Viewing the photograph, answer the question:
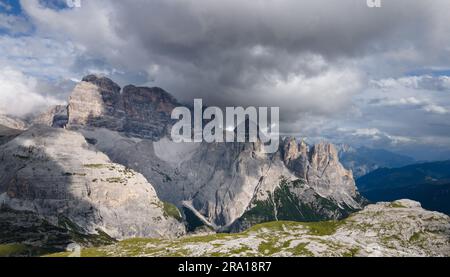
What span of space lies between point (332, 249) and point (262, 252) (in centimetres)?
3430

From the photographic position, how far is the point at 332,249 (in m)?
199
